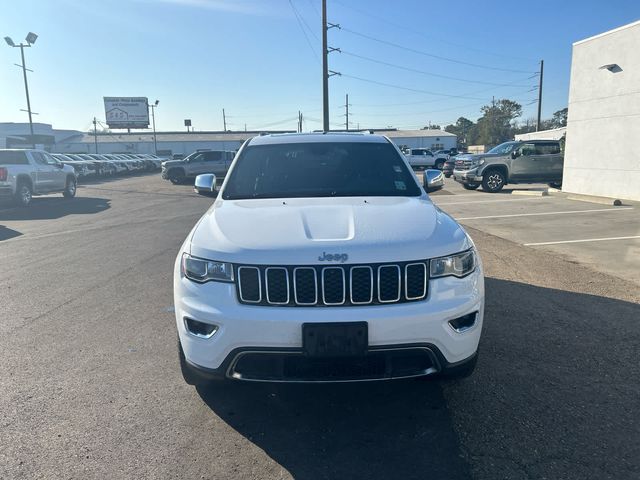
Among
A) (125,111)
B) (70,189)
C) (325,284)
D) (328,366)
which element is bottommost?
(328,366)

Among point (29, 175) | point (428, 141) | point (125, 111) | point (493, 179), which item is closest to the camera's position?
point (29, 175)

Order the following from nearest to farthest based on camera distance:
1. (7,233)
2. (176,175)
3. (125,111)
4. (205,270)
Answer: (205,270)
(7,233)
(176,175)
(125,111)

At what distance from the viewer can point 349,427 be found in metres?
2.91

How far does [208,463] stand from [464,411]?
1.60 meters

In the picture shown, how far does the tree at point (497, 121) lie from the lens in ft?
305

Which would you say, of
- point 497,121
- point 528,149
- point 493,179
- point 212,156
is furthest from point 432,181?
point 497,121

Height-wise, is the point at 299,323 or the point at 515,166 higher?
the point at 515,166

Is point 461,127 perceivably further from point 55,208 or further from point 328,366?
point 328,366

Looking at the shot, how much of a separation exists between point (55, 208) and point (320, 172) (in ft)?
44.9

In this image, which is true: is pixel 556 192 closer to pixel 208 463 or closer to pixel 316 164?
pixel 316 164

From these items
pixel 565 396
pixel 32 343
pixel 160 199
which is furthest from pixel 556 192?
pixel 32 343

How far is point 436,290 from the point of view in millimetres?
2746

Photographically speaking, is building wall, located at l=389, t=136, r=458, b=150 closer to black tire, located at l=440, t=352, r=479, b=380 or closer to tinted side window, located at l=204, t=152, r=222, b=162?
tinted side window, located at l=204, t=152, r=222, b=162

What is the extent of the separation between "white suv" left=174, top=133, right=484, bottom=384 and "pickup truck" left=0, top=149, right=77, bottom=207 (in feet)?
46.8
